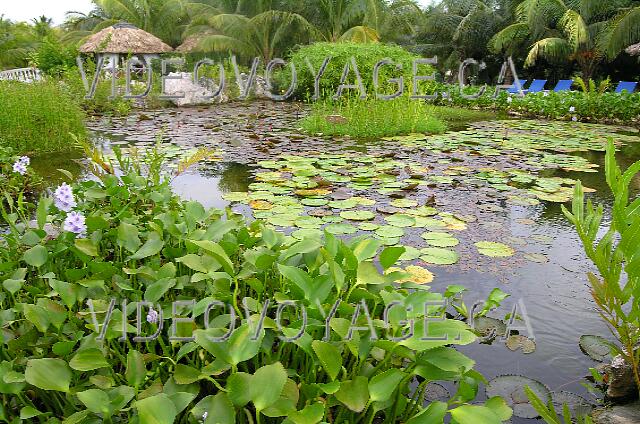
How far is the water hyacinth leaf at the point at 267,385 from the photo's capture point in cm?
102

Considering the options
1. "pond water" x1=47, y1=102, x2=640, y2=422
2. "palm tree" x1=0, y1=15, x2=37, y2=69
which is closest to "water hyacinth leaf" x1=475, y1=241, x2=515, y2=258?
"pond water" x1=47, y1=102, x2=640, y2=422

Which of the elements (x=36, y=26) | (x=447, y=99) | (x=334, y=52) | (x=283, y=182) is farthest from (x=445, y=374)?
(x=36, y=26)

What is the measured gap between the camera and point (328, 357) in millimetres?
1144

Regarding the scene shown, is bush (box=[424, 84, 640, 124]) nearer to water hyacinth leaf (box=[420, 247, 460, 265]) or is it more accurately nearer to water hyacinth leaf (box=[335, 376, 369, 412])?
water hyacinth leaf (box=[420, 247, 460, 265])

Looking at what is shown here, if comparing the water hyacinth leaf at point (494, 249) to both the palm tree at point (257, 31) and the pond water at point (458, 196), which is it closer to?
the pond water at point (458, 196)

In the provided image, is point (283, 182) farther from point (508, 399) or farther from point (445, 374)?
point (445, 374)

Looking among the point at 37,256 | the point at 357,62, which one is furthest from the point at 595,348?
the point at 357,62

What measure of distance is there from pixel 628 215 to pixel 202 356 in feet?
3.89

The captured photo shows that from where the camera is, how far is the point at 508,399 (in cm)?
178

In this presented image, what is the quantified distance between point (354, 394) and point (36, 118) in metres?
5.70

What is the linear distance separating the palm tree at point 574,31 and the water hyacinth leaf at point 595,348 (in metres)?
12.9

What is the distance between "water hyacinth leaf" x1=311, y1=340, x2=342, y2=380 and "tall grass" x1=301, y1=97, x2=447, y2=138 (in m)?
6.41

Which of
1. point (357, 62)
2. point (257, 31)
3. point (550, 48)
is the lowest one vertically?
point (357, 62)

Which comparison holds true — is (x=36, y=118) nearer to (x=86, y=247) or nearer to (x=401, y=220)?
(x=401, y=220)
